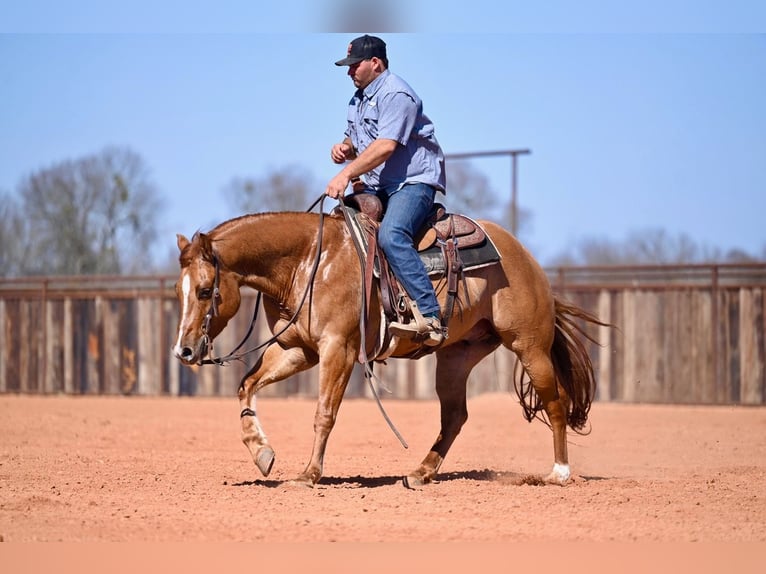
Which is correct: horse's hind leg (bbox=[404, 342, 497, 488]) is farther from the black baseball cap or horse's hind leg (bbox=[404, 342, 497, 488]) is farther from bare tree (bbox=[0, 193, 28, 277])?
bare tree (bbox=[0, 193, 28, 277])

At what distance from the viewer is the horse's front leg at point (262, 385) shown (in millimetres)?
7285

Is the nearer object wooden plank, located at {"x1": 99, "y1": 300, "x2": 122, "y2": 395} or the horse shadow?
the horse shadow

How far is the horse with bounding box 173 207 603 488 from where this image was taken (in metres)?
7.25

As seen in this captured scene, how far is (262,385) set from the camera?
7.65 meters

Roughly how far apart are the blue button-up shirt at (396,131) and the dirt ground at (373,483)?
91.1 inches

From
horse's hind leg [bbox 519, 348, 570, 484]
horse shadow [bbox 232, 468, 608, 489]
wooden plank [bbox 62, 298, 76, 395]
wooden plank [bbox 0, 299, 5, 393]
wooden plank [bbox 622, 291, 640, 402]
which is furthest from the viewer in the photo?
wooden plank [bbox 0, 299, 5, 393]

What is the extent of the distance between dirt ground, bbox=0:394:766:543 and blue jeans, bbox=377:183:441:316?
1390 millimetres

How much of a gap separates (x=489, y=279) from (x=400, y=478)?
179 cm

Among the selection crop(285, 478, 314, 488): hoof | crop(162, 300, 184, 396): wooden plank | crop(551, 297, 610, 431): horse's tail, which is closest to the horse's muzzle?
crop(285, 478, 314, 488): hoof

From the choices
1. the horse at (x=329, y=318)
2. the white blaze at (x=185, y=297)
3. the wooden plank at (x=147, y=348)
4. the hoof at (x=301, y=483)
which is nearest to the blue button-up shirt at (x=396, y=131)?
the horse at (x=329, y=318)

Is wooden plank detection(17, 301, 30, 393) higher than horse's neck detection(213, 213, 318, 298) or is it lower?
lower

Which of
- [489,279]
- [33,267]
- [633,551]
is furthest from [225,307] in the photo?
[33,267]

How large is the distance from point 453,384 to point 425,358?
10.5m

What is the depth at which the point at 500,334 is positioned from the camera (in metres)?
8.37
